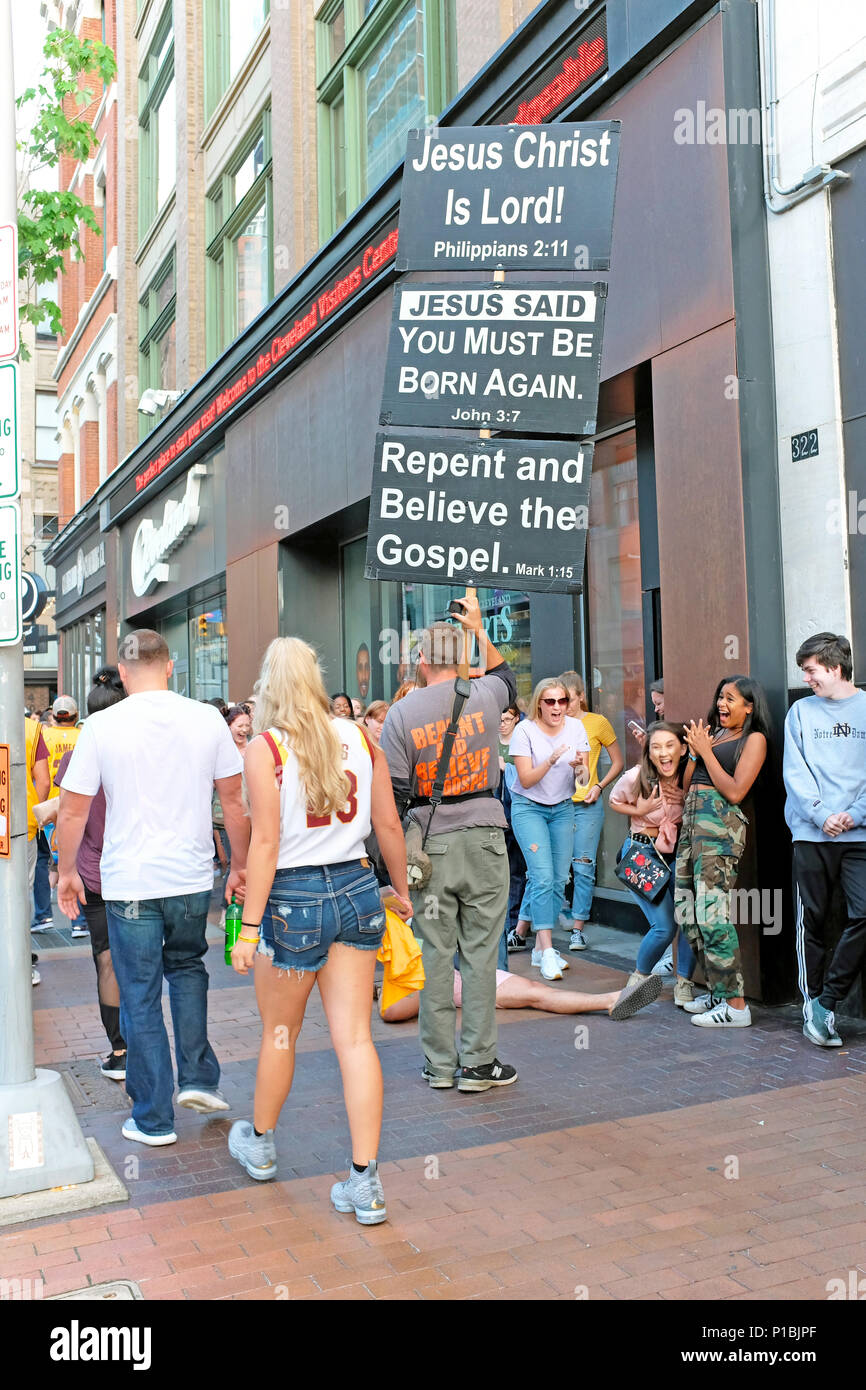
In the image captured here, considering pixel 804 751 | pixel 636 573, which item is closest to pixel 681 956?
pixel 804 751

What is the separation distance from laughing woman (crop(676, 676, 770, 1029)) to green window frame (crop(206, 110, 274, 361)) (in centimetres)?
1127

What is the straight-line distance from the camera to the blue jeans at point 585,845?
28.3ft

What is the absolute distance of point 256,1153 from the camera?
4.30m

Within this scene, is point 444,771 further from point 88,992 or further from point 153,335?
point 153,335

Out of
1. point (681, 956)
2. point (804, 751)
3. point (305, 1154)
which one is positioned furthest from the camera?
point (681, 956)

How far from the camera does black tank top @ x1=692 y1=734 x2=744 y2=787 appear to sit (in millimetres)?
6434

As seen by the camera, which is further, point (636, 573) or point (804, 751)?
point (636, 573)

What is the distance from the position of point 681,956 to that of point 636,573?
3418mm

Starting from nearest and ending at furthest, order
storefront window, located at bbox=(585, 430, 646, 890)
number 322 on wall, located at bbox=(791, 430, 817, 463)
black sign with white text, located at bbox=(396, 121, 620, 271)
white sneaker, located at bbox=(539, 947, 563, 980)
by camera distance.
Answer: black sign with white text, located at bbox=(396, 121, 620, 271)
number 322 on wall, located at bbox=(791, 430, 817, 463)
white sneaker, located at bbox=(539, 947, 563, 980)
storefront window, located at bbox=(585, 430, 646, 890)

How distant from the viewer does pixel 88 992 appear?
7.75m

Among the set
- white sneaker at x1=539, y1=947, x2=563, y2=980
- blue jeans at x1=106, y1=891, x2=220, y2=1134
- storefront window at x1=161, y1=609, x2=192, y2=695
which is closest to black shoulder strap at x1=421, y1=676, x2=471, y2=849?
blue jeans at x1=106, y1=891, x2=220, y2=1134

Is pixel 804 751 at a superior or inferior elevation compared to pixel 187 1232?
superior

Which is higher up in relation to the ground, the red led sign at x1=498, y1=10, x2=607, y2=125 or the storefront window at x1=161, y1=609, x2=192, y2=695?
the red led sign at x1=498, y1=10, x2=607, y2=125

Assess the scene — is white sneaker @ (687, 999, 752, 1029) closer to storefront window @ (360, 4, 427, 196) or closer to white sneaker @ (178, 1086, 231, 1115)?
white sneaker @ (178, 1086, 231, 1115)
